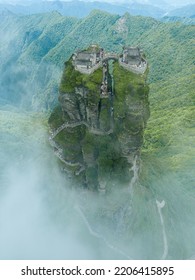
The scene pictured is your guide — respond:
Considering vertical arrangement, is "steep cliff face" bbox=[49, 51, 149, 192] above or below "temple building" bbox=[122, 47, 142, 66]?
below

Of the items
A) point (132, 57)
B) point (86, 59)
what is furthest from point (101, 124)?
point (132, 57)

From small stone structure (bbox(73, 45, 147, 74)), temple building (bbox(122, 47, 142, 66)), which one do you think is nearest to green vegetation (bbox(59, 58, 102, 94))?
small stone structure (bbox(73, 45, 147, 74))

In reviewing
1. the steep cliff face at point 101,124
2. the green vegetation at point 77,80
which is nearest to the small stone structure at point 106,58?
the steep cliff face at point 101,124

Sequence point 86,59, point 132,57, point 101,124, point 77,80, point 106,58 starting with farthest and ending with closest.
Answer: point 101,124, point 106,58, point 86,59, point 132,57, point 77,80

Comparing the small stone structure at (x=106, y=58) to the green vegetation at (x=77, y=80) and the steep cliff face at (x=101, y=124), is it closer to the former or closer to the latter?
the steep cliff face at (x=101, y=124)

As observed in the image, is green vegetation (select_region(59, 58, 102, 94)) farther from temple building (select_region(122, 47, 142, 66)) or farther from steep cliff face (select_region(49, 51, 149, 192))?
temple building (select_region(122, 47, 142, 66))

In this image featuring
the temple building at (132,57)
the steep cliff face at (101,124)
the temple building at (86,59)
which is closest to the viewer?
the steep cliff face at (101,124)

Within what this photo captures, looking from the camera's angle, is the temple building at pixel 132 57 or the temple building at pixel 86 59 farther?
the temple building at pixel 86 59

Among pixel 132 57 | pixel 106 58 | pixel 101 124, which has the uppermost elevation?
pixel 132 57

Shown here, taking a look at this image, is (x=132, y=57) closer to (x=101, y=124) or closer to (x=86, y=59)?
(x=86, y=59)
